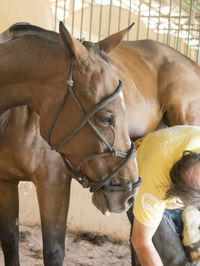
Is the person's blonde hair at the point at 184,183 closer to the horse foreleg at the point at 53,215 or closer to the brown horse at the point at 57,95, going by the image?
the brown horse at the point at 57,95

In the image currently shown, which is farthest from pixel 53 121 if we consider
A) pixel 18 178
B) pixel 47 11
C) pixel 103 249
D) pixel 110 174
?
pixel 47 11

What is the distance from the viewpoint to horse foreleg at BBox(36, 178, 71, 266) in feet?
7.80

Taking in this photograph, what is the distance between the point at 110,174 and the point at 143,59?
1.56 metres

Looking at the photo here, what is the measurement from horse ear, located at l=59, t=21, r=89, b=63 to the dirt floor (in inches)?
83.5

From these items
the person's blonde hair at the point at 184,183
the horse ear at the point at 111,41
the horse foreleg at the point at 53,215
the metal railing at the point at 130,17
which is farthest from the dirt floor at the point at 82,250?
the horse ear at the point at 111,41

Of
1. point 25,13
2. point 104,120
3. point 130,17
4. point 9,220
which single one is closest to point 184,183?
point 104,120

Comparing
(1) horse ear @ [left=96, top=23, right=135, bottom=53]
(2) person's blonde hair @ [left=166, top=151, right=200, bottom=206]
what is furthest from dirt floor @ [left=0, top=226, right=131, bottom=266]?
(1) horse ear @ [left=96, top=23, right=135, bottom=53]

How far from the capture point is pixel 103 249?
373 cm

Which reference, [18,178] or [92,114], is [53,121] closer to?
[92,114]

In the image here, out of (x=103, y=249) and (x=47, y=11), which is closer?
(x=103, y=249)

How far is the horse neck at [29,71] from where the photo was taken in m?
1.77

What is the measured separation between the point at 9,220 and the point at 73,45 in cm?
156

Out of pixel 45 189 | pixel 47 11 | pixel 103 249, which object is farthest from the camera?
pixel 47 11

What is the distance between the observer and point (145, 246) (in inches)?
75.4
